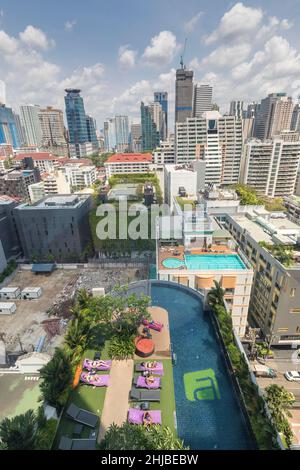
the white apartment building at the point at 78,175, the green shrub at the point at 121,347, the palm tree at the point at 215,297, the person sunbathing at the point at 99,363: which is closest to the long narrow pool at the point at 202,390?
the palm tree at the point at 215,297

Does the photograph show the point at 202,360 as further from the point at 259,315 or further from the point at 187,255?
the point at 259,315

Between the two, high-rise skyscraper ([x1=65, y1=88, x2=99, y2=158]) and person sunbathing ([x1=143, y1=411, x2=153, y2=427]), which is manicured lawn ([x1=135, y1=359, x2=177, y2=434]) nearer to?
person sunbathing ([x1=143, y1=411, x2=153, y2=427])

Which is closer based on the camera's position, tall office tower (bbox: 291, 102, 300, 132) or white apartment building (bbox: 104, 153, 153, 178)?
white apartment building (bbox: 104, 153, 153, 178)

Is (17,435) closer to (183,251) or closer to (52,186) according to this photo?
(183,251)

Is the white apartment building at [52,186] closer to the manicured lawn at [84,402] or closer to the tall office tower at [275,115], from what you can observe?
the manicured lawn at [84,402]

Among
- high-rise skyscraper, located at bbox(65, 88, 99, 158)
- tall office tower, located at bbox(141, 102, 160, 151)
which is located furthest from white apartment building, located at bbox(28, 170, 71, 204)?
tall office tower, located at bbox(141, 102, 160, 151)

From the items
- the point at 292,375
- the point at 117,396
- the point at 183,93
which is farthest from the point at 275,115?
the point at 117,396
